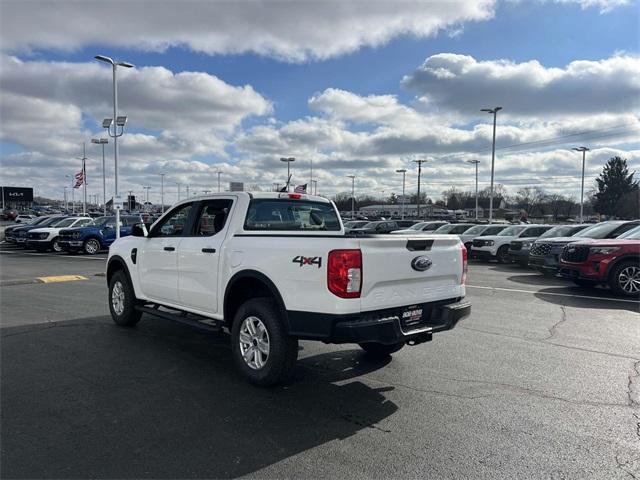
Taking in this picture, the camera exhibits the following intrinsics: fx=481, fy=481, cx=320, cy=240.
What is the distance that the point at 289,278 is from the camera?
14.3 feet

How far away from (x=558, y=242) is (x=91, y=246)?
63.9 feet

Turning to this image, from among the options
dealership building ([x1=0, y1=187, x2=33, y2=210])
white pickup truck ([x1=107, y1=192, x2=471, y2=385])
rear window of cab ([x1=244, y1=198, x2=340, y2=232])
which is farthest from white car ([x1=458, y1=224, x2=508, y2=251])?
dealership building ([x1=0, y1=187, x2=33, y2=210])

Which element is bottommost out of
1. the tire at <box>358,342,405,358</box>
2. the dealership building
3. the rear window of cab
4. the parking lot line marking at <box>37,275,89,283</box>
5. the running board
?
the parking lot line marking at <box>37,275,89,283</box>

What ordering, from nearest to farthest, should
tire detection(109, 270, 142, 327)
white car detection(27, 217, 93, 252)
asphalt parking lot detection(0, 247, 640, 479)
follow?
asphalt parking lot detection(0, 247, 640, 479)
tire detection(109, 270, 142, 327)
white car detection(27, 217, 93, 252)

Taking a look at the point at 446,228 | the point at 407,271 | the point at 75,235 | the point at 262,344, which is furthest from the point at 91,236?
the point at 407,271

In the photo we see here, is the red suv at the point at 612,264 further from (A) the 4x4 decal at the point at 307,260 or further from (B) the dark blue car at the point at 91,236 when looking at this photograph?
(B) the dark blue car at the point at 91,236

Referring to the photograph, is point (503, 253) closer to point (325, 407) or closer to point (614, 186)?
point (325, 407)

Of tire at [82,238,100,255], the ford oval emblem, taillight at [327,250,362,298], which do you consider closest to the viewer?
taillight at [327,250,362,298]

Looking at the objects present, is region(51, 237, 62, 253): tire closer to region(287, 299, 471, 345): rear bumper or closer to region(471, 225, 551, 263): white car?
region(471, 225, 551, 263): white car

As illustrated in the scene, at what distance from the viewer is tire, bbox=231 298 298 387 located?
448 centimetres

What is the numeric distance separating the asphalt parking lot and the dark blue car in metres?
16.0

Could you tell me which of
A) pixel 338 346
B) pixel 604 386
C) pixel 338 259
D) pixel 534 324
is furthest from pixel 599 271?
pixel 338 259

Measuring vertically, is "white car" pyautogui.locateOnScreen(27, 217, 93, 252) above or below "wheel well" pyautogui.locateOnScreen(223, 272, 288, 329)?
below

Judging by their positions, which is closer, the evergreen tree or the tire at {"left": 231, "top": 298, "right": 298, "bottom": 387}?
the tire at {"left": 231, "top": 298, "right": 298, "bottom": 387}
